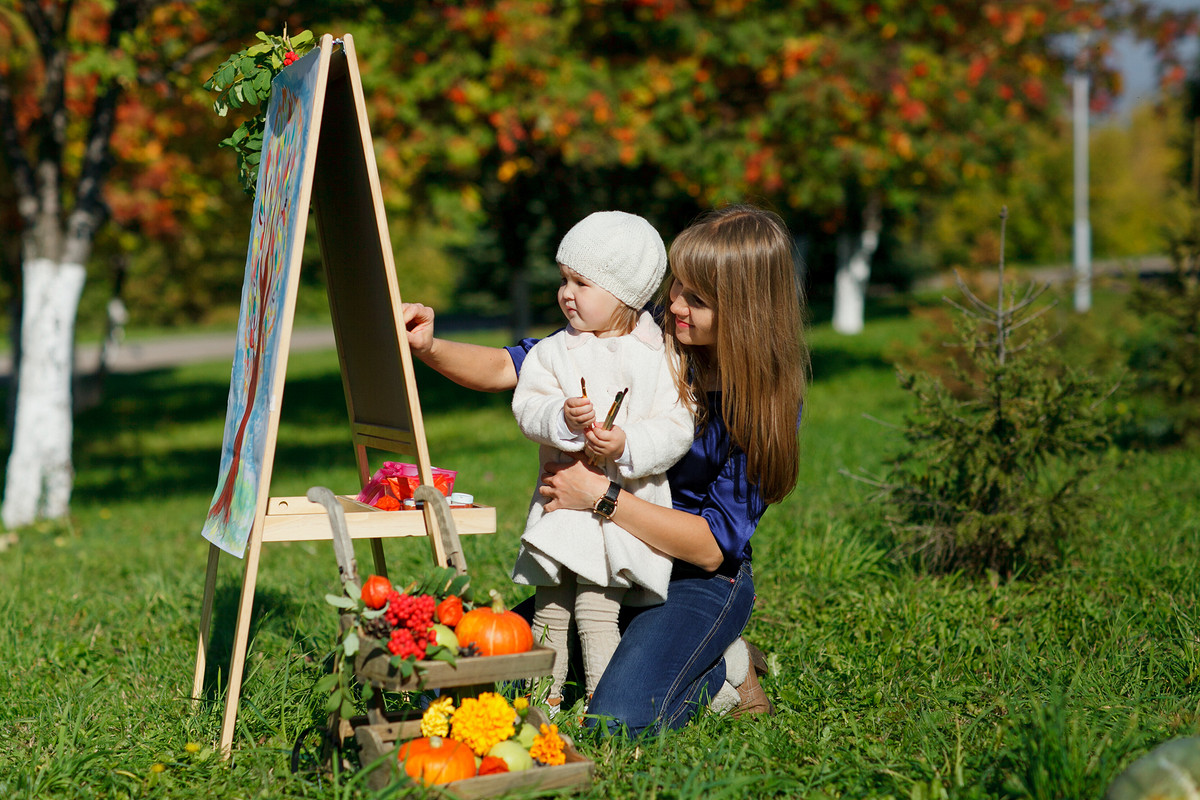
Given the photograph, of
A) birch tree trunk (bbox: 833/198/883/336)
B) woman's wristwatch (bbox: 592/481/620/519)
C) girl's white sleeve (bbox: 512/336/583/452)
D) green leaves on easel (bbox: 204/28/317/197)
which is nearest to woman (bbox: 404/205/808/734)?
woman's wristwatch (bbox: 592/481/620/519)

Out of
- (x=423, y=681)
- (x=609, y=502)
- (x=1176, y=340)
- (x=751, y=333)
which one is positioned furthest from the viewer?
(x=1176, y=340)

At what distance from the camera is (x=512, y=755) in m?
2.11

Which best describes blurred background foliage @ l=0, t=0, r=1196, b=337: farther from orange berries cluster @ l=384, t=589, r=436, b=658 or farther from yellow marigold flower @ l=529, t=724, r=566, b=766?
yellow marigold flower @ l=529, t=724, r=566, b=766

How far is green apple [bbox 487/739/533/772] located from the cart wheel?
17.1 inches

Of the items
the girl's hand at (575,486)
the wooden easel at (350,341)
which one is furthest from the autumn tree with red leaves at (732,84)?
the girl's hand at (575,486)

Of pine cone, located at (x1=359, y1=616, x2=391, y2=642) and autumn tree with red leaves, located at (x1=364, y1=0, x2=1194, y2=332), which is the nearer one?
pine cone, located at (x1=359, y1=616, x2=391, y2=642)

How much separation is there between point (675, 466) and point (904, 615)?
1.17 m

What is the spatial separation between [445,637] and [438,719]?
0.21m

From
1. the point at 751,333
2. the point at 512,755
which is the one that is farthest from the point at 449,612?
the point at 751,333

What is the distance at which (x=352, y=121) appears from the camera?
8.07 feet

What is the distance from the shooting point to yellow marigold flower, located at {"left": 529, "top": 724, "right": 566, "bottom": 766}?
216 cm

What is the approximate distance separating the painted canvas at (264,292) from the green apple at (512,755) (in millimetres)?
743

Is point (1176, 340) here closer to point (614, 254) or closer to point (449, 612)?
point (614, 254)

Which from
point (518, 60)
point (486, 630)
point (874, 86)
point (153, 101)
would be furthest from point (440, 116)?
point (486, 630)
